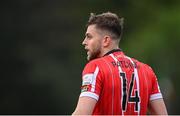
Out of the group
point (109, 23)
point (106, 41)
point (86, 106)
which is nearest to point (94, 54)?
point (106, 41)

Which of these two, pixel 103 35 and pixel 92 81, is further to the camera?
pixel 103 35

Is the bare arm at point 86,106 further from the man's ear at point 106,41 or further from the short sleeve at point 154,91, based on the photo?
the short sleeve at point 154,91

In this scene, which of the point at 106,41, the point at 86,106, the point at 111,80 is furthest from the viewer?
the point at 106,41

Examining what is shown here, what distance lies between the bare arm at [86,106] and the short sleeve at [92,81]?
0.04 m

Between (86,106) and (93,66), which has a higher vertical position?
(93,66)

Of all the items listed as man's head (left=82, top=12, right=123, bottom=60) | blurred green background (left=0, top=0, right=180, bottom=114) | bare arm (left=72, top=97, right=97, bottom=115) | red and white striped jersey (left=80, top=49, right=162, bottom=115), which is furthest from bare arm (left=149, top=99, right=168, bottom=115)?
blurred green background (left=0, top=0, right=180, bottom=114)

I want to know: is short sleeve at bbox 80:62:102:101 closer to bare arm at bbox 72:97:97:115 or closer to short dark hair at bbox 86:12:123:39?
bare arm at bbox 72:97:97:115

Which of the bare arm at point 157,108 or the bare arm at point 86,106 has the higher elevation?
the bare arm at point 157,108

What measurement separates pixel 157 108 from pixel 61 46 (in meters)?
17.6

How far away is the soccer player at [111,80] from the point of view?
652 centimetres

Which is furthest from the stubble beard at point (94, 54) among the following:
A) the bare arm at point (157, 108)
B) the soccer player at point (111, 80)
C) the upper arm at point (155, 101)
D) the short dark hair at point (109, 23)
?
the bare arm at point (157, 108)

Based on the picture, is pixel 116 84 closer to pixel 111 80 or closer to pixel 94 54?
pixel 111 80

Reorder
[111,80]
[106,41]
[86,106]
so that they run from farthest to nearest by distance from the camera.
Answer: [106,41]
[111,80]
[86,106]

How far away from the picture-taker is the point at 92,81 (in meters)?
6.50
